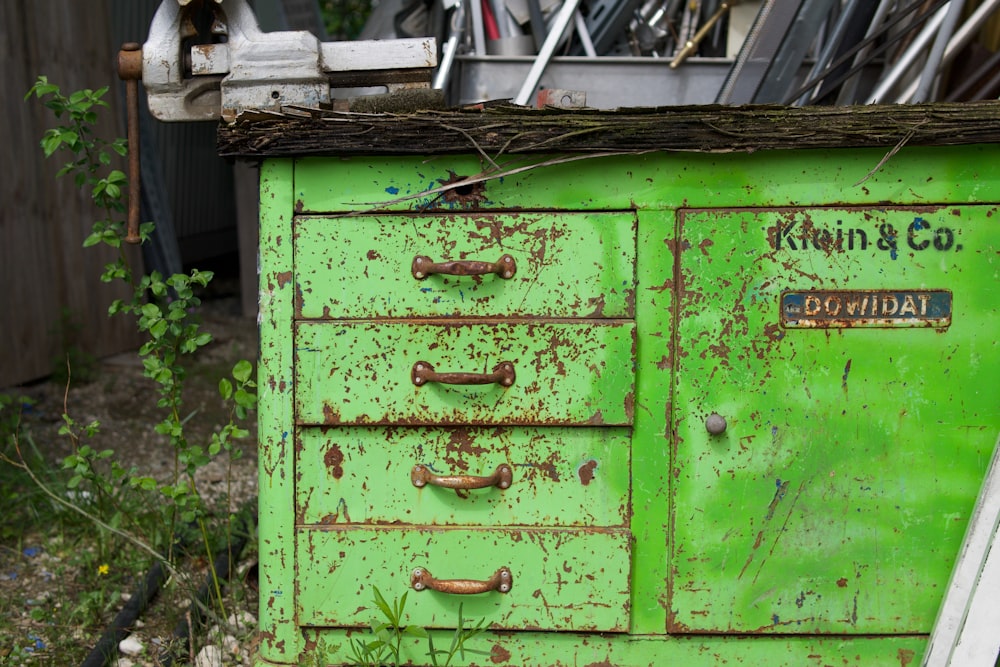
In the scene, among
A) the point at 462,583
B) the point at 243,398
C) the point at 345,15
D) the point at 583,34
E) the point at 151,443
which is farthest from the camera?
the point at 345,15

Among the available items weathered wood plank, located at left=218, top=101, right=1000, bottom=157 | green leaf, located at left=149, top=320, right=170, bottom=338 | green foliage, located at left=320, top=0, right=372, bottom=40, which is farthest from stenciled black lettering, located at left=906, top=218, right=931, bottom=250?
green foliage, located at left=320, top=0, right=372, bottom=40

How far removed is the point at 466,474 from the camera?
1723 mm

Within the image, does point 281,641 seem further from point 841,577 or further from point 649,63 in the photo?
point 649,63

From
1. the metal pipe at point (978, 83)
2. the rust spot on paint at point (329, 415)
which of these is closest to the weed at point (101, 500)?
the rust spot on paint at point (329, 415)

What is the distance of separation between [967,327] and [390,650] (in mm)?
1214

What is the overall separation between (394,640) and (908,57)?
84.5 inches

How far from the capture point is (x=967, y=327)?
169cm

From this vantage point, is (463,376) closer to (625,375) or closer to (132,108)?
(625,375)

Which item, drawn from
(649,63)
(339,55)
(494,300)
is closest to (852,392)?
(494,300)

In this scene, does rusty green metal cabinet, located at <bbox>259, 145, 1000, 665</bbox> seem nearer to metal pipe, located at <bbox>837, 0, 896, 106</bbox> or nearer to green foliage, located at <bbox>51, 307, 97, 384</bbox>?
metal pipe, located at <bbox>837, 0, 896, 106</bbox>

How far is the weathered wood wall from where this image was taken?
12.7 feet

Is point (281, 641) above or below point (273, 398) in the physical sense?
below

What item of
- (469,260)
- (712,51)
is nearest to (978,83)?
(712,51)

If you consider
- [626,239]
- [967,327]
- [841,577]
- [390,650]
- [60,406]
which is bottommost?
[60,406]
